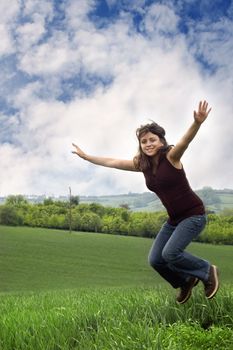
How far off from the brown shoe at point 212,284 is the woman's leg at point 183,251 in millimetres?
49

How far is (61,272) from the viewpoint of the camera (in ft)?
178

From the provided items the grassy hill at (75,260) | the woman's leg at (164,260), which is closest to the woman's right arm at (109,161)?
the woman's leg at (164,260)

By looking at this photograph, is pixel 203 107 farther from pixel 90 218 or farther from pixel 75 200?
pixel 75 200

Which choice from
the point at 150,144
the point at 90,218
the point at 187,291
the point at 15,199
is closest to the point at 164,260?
the point at 187,291

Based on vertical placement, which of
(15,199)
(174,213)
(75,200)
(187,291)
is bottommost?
(187,291)

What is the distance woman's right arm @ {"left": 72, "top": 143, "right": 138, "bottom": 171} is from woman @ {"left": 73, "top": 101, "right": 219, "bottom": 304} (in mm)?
210

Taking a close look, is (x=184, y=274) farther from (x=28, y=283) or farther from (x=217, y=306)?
(x=28, y=283)

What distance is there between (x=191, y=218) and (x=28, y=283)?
42.3 meters

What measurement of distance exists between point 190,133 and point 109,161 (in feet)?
5.64

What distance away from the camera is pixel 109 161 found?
7133mm

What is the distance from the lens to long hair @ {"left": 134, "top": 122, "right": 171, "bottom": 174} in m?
6.38

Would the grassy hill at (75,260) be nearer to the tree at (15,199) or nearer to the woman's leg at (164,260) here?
the tree at (15,199)

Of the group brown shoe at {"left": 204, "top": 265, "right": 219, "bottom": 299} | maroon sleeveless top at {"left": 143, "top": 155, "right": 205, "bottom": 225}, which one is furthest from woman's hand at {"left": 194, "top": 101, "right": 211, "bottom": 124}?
brown shoe at {"left": 204, "top": 265, "right": 219, "bottom": 299}

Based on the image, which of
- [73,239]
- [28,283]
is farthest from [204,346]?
[73,239]
